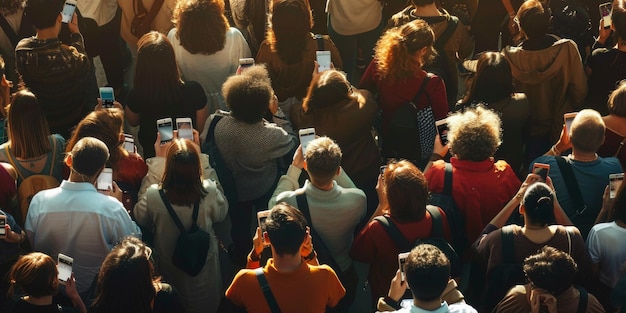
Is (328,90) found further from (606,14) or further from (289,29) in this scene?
(606,14)

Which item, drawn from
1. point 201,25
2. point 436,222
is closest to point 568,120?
point 436,222

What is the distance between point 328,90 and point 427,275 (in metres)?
2.19

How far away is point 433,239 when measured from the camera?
5.20 m

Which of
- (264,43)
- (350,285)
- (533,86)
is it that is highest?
(264,43)

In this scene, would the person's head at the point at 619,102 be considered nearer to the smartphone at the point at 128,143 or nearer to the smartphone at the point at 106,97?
the smartphone at the point at 128,143

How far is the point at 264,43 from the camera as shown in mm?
7191

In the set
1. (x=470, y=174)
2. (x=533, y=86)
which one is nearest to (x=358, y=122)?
(x=470, y=174)

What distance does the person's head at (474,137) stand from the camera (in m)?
5.67

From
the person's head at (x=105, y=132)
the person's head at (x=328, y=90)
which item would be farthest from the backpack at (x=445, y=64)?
the person's head at (x=105, y=132)

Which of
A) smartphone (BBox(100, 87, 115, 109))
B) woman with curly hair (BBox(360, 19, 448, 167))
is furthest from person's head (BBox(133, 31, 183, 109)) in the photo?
woman with curly hair (BBox(360, 19, 448, 167))

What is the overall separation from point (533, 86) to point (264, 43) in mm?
2165

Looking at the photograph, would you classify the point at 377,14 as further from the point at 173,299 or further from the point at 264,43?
the point at 173,299

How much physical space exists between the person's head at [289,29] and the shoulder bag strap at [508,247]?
103 inches

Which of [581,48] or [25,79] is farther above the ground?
[25,79]
